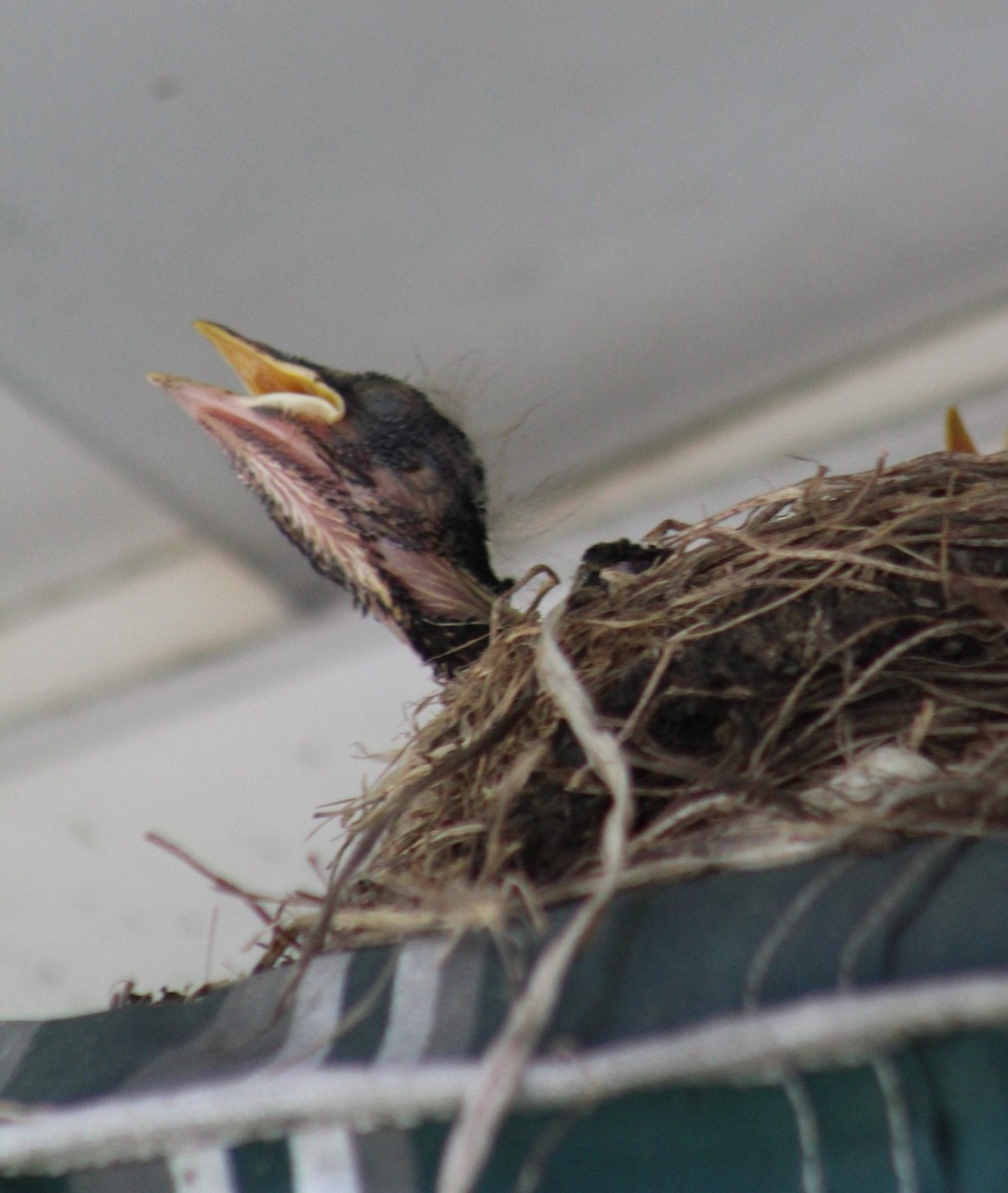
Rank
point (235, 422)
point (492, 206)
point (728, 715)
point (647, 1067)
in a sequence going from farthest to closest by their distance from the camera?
1. point (492, 206)
2. point (235, 422)
3. point (728, 715)
4. point (647, 1067)

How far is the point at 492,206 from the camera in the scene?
1.30 meters

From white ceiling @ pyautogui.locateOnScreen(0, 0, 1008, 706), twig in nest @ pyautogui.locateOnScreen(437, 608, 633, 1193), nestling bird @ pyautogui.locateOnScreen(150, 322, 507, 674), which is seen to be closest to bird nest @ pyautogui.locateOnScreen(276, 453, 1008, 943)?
twig in nest @ pyautogui.locateOnScreen(437, 608, 633, 1193)

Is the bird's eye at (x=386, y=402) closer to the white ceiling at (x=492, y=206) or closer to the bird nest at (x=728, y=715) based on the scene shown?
the white ceiling at (x=492, y=206)

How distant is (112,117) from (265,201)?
15 centimetres

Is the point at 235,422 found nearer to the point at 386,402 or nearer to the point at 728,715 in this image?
the point at 386,402

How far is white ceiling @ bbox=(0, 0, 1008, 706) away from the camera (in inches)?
44.9

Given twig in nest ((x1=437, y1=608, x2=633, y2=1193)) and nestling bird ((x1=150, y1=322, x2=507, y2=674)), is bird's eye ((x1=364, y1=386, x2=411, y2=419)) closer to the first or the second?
nestling bird ((x1=150, y1=322, x2=507, y2=674))

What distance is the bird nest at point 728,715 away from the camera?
0.59 m

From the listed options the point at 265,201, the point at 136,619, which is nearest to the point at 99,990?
the point at 136,619

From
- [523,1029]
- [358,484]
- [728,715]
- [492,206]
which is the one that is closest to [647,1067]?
[523,1029]

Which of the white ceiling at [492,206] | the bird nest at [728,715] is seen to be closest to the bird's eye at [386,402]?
the white ceiling at [492,206]

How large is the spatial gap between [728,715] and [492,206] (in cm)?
68

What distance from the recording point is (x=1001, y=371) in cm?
145

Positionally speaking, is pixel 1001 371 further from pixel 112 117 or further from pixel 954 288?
pixel 112 117
